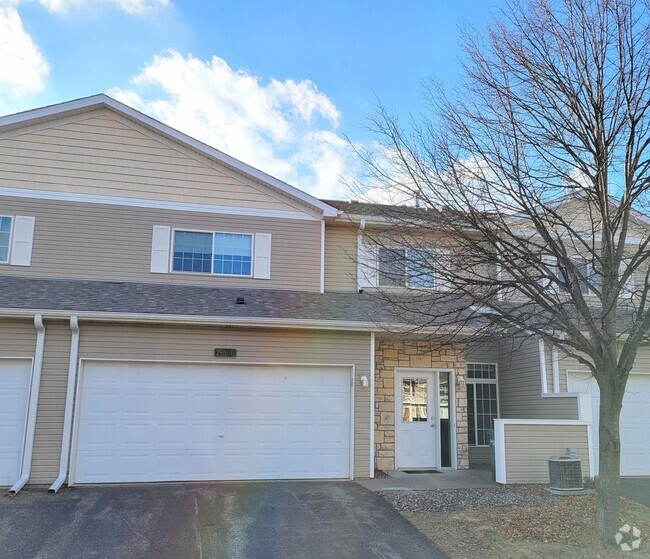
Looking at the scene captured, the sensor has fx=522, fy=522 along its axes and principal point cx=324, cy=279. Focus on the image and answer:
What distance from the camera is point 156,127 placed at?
37.9 ft

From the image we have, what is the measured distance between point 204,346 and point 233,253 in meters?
2.62

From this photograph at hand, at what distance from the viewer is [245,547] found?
6008 mm

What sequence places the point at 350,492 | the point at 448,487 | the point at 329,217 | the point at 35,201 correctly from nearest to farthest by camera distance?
the point at 350,492
the point at 448,487
the point at 35,201
the point at 329,217

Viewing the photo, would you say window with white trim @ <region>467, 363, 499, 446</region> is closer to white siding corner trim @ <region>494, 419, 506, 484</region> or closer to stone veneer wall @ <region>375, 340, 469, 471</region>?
stone veneer wall @ <region>375, 340, 469, 471</region>

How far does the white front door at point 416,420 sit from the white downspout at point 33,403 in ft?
22.8

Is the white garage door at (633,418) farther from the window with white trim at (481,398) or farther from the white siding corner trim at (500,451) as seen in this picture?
the white siding corner trim at (500,451)

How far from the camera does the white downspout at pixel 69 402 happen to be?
8867 mm

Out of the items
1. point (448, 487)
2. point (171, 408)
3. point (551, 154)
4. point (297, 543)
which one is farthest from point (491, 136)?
point (171, 408)

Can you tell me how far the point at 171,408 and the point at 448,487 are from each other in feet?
17.1

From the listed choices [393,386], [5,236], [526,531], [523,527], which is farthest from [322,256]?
[526,531]

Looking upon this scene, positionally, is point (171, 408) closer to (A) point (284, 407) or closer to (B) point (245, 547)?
(A) point (284, 407)

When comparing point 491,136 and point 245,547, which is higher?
point 491,136

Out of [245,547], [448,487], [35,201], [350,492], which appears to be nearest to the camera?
[245,547]

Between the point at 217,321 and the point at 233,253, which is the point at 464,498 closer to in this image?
the point at 217,321
